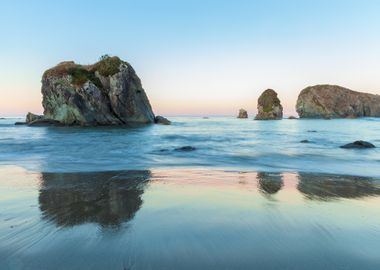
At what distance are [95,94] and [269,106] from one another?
4176 inches

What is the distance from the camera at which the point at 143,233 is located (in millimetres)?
5984

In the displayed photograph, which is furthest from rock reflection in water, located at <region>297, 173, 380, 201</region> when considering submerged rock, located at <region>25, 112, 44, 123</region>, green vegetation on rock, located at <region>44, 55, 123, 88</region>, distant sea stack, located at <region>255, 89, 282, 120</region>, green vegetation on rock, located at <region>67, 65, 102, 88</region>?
distant sea stack, located at <region>255, 89, 282, 120</region>

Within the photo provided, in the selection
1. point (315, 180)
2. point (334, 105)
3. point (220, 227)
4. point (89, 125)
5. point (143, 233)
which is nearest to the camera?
point (143, 233)

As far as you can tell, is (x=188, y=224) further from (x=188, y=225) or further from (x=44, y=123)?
(x=44, y=123)

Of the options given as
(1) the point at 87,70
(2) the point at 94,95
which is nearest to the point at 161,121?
(1) the point at 87,70

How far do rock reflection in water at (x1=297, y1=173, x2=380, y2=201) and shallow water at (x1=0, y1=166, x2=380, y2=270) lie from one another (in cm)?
4

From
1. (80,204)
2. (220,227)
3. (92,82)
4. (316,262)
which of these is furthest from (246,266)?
(92,82)

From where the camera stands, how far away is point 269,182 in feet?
38.6

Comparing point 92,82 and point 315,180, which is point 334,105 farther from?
point 315,180

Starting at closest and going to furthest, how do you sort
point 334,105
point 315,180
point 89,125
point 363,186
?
point 363,186, point 315,180, point 89,125, point 334,105

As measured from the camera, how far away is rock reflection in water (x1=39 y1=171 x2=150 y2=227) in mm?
7031

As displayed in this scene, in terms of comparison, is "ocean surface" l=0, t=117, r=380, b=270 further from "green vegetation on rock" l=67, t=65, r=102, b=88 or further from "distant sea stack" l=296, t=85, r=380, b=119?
"distant sea stack" l=296, t=85, r=380, b=119

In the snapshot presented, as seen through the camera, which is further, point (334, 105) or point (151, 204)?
point (334, 105)

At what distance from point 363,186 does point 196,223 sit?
7.21 m
